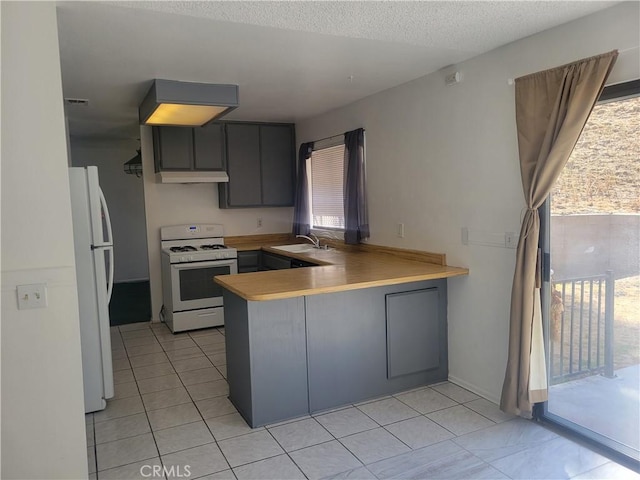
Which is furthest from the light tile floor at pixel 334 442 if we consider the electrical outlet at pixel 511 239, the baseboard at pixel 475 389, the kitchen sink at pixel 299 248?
the kitchen sink at pixel 299 248

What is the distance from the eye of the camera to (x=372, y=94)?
171 inches

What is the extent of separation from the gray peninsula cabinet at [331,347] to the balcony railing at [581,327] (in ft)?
2.87

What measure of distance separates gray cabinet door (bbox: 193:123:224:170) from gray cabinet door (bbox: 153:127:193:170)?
0.22 ft

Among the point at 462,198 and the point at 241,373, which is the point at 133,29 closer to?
the point at 241,373

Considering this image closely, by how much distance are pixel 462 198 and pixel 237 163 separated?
307 cm

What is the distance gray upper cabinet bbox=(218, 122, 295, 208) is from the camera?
5648 mm

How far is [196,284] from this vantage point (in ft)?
16.8

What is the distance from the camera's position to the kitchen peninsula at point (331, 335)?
2990 millimetres

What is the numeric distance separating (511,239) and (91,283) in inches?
111

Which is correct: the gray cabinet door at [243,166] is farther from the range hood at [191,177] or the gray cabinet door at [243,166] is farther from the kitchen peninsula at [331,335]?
the kitchen peninsula at [331,335]

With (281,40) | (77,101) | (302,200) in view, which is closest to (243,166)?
(302,200)

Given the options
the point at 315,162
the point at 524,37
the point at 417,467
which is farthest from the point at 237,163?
the point at 417,467

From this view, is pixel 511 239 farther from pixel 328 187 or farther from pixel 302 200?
pixel 302 200

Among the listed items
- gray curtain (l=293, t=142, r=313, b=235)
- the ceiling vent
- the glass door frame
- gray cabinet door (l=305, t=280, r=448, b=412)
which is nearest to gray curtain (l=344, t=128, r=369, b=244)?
gray curtain (l=293, t=142, r=313, b=235)
